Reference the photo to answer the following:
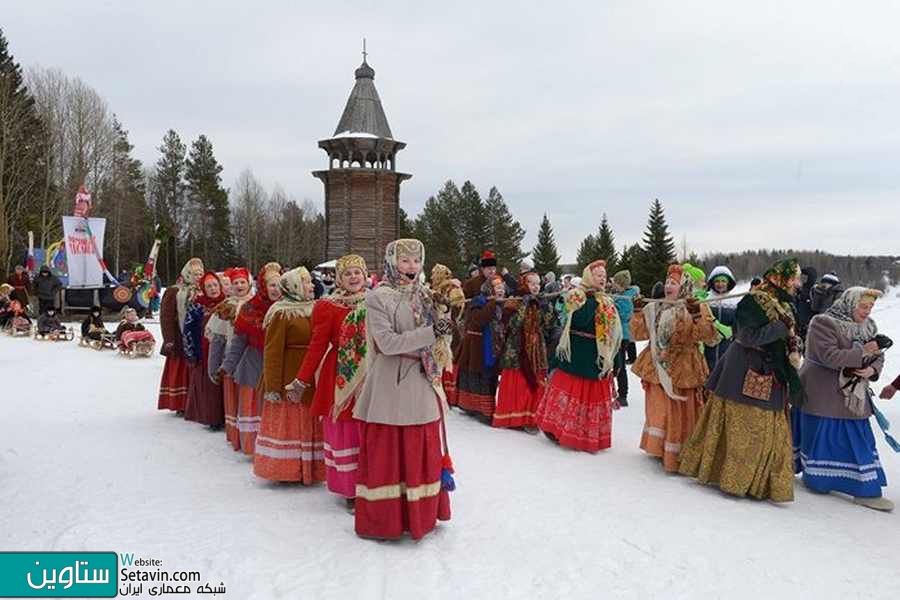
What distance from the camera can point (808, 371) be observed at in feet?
17.5

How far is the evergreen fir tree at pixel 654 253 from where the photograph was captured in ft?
106

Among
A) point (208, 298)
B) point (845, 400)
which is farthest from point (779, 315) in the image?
point (208, 298)

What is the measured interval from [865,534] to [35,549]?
532 centimetres

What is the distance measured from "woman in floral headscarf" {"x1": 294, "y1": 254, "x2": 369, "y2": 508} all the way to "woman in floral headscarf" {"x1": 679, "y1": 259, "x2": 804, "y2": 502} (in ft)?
9.57

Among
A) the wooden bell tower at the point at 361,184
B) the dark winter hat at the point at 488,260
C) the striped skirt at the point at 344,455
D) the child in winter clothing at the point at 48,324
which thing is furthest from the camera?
the wooden bell tower at the point at 361,184

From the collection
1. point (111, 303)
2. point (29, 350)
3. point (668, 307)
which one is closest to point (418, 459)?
point (668, 307)

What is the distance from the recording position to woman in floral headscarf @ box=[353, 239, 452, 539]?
385 centimetres

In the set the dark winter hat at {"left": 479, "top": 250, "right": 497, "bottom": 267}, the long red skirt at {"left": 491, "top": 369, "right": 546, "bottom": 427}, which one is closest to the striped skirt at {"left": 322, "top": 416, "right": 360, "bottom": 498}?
the long red skirt at {"left": 491, "top": 369, "right": 546, "bottom": 427}

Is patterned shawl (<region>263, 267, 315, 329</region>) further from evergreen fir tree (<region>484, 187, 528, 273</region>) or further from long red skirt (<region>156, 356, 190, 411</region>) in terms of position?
evergreen fir tree (<region>484, 187, 528, 273</region>)

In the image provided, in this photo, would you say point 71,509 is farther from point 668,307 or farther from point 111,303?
point 111,303

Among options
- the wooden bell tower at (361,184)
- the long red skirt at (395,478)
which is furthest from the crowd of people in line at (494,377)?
the wooden bell tower at (361,184)

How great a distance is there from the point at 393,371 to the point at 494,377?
3863 millimetres

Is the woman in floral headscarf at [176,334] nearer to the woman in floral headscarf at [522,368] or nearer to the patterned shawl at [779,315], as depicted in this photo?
the woman in floral headscarf at [522,368]

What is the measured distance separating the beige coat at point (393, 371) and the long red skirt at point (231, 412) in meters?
2.63
